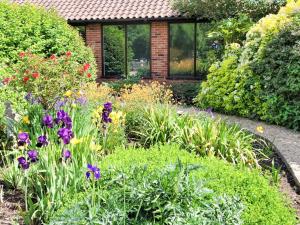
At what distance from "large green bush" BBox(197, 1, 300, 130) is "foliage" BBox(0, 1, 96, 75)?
4513mm

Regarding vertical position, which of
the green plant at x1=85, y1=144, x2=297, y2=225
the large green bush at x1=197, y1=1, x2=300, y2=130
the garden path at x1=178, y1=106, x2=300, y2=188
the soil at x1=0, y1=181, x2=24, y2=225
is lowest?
the soil at x1=0, y1=181, x2=24, y2=225

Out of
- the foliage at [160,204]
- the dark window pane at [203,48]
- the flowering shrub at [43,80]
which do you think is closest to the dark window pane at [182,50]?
the dark window pane at [203,48]

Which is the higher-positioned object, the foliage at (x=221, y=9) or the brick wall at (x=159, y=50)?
the foliage at (x=221, y=9)

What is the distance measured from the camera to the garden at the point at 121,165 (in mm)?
3664

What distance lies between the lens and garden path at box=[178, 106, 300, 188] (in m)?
6.44

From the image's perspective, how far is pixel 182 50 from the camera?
1536cm

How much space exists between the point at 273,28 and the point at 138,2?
23.1ft

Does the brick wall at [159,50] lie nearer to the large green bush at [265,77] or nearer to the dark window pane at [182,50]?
the dark window pane at [182,50]

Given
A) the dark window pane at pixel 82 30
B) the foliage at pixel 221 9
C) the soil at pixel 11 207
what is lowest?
the soil at pixel 11 207

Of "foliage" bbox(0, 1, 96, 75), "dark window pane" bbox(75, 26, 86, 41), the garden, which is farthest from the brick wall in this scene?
the garden

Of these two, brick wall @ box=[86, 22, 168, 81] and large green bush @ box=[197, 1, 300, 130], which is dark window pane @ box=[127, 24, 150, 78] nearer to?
brick wall @ box=[86, 22, 168, 81]

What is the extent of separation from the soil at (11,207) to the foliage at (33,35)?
5.83 metres

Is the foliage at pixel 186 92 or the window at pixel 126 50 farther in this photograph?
the window at pixel 126 50

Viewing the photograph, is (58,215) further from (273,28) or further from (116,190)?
(273,28)
